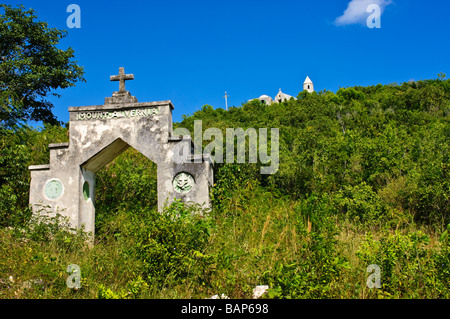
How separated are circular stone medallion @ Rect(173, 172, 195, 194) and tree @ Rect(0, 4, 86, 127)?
591 inches

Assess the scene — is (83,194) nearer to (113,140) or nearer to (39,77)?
(113,140)

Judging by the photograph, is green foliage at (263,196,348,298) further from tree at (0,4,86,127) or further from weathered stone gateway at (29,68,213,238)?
tree at (0,4,86,127)

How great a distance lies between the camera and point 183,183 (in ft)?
26.1

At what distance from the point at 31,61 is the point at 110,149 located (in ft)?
48.0

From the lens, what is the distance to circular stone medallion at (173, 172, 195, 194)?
313 inches

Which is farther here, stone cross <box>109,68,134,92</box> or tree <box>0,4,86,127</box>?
tree <box>0,4,86,127</box>

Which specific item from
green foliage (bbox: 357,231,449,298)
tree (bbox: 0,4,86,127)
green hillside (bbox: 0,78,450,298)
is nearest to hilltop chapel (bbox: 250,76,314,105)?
tree (bbox: 0,4,86,127)

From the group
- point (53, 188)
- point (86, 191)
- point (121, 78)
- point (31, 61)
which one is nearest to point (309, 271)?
point (86, 191)

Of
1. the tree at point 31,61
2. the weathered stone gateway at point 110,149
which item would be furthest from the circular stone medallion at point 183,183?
the tree at point 31,61
